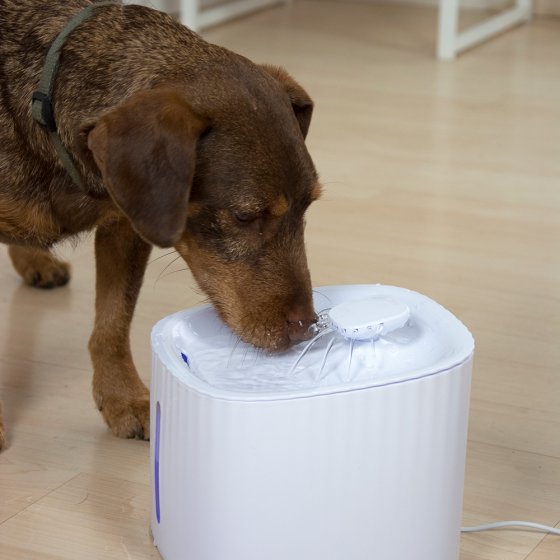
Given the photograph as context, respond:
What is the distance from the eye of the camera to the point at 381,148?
354cm

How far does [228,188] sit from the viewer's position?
5.10 ft

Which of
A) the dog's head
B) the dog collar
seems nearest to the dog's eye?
the dog's head

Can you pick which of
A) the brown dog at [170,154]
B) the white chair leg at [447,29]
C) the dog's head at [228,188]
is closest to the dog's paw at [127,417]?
the brown dog at [170,154]

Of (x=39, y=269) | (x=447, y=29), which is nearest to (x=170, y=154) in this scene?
(x=39, y=269)

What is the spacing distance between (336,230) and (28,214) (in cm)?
122

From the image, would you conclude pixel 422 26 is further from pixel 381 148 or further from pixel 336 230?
pixel 336 230

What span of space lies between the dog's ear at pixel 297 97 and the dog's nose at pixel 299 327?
0.32m

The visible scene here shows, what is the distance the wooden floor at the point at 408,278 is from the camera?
1735 mm

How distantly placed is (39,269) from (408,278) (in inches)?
32.6

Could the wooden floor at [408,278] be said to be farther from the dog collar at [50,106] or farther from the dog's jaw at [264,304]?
the dog collar at [50,106]

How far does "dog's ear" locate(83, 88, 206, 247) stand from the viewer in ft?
4.83

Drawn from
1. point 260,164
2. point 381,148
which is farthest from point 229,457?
point 381,148

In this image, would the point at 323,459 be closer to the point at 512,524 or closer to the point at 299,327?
→ the point at 299,327

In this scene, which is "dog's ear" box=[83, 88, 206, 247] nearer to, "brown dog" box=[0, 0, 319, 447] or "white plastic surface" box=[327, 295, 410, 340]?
"brown dog" box=[0, 0, 319, 447]
